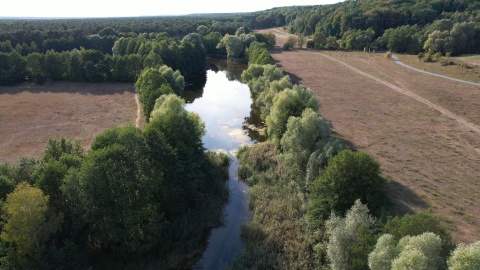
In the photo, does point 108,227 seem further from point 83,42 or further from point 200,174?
point 83,42

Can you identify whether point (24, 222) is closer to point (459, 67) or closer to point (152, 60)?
point (152, 60)

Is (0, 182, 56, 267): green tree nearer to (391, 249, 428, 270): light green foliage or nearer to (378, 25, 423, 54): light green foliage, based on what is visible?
(391, 249, 428, 270): light green foliage

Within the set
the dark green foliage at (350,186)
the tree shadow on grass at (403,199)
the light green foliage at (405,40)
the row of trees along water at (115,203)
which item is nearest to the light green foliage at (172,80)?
the row of trees along water at (115,203)

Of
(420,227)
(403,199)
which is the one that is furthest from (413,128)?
(420,227)

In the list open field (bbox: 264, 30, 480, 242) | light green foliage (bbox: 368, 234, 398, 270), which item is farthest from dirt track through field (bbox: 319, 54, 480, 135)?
light green foliage (bbox: 368, 234, 398, 270)

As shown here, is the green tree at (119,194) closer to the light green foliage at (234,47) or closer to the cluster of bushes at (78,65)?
the cluster of bushes at (78,65)

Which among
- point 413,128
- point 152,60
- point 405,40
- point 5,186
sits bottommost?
point 413,128

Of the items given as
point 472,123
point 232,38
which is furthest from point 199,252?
point 232,38
